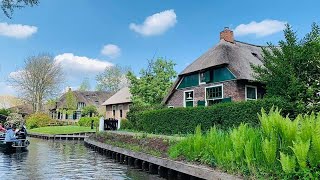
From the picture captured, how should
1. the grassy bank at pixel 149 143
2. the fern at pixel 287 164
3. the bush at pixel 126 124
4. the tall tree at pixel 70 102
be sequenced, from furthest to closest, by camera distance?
1. the tall tree at pixel 70 102
2. the bush at pixel 126 124
3. the grassy bank at pixel 149 143
4. the fern at pixel 287 164

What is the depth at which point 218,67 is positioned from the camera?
25312mm

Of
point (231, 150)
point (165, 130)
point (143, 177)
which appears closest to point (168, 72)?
point (165, 130)

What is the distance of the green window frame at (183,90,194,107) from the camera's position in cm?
2822

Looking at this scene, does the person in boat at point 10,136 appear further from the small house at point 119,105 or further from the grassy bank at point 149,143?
the small house at point 119,105

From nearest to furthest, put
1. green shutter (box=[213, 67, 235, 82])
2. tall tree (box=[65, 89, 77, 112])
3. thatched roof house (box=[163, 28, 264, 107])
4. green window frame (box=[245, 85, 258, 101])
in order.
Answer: thatched roof house (box=[163, 28, 264, 107]), green window frame (box=[245, 85, 258, 101]), green shutter (box=[213, 67, 235, 82]), tall tree (box=[65, 89, 77, 112])

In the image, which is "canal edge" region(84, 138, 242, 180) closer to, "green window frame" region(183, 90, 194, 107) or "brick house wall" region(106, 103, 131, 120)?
"green window frame" region(183, 90, 194, 107)

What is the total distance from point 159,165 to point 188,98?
1626 centimetres

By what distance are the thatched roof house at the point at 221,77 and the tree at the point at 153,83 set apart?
174 inches

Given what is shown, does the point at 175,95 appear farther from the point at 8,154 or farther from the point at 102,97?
the point at 102,97

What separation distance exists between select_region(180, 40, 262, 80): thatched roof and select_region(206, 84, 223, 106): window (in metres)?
1.82

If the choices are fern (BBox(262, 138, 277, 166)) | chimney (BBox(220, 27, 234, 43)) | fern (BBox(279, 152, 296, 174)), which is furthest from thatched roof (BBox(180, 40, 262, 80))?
fern (BBox(279, 152, 296, 174))

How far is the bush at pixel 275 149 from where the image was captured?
6.18 m

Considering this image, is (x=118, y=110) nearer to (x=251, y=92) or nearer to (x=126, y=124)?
(x=126, y=124)

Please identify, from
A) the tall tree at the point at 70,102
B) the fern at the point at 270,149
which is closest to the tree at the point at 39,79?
the tall tree at the point at 70,102
